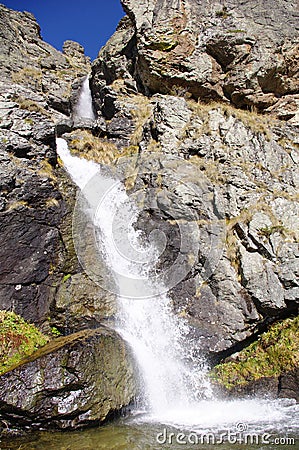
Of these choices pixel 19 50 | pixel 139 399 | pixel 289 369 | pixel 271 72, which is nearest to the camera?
pixel 139 399

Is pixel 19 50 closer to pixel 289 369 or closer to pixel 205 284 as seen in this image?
pixel 205 284

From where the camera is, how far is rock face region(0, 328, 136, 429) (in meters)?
6.39

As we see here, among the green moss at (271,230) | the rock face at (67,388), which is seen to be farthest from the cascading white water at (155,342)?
the green moss at (271,230)

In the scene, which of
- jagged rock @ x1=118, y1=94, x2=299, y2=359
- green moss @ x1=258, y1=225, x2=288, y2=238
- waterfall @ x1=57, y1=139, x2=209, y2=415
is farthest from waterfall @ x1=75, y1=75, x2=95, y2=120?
green moss @ x1=258, y1=225, x2=288, y2=238

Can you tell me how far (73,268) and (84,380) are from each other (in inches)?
162

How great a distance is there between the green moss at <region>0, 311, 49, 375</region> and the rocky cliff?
38 centimetres

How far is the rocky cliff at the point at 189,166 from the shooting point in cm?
949

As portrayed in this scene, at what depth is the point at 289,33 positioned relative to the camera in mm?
15922

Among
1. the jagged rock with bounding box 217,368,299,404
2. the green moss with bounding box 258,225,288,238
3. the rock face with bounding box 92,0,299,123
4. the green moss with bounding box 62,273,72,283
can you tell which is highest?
the rock face with bounding box 92,0,299,123

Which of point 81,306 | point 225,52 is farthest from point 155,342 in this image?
point 225,52

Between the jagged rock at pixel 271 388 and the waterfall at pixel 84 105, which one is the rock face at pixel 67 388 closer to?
the jagged rock at pixel 271 388

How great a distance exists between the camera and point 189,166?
12.5m

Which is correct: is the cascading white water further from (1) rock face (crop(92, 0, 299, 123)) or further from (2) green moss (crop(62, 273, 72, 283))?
(1) rock face (crop(92, 0, 299, 123))

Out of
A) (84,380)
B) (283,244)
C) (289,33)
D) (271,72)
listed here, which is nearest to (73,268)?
(84,380)
